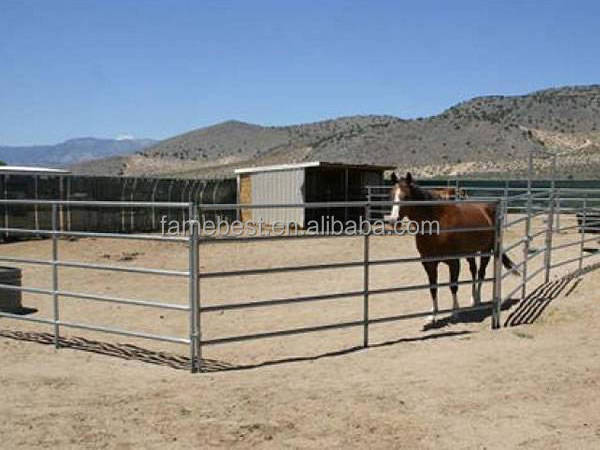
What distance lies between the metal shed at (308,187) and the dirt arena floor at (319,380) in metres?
12.5

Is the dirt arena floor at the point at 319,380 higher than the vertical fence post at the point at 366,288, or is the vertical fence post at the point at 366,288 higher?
the vertical fence post at the point at 366,288

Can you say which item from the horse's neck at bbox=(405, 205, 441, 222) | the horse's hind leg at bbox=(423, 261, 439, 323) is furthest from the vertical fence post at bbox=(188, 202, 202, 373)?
the horse's hind leg at bbox=(423, 261, 439, 323)

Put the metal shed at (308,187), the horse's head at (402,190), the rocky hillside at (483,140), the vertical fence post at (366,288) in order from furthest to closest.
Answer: the rocky hillside at (483,140)
the metal shed at (308,187)
the horse's head at (402,190)
the vertical fence post at (366,288)

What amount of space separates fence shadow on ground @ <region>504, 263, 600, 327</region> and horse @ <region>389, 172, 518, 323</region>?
19.7 inches

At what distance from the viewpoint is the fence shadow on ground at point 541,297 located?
7.59 m

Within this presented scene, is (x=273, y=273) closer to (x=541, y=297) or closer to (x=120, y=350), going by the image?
(x=120, y=350)

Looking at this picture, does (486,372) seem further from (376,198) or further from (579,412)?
(376,198)

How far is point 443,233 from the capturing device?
765cm

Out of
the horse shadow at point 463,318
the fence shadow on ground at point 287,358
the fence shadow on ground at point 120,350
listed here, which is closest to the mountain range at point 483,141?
the fence shadow on ground at point 287,358

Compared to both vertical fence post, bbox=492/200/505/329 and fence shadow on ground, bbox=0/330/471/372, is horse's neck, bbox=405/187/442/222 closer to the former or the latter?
vertical fence post, bbox=492/200/505/329

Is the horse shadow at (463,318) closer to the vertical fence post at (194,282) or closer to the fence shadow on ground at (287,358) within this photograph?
the fence shadow on ground at (287,358)

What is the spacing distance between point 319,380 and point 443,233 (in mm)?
3111

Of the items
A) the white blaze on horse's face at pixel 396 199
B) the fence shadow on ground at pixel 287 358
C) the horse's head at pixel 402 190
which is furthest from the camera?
the horse's head at pixel 402 190

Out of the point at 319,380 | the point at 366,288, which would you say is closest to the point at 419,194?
the point at 366,288
